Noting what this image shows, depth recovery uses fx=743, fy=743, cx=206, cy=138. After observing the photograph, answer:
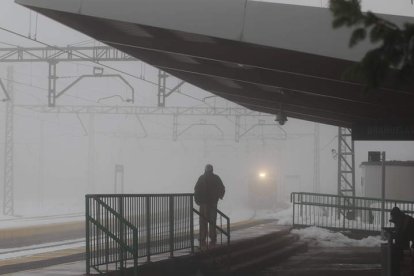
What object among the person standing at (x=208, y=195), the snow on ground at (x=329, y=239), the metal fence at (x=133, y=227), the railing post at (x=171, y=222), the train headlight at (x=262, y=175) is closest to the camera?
the metal fence at (x=133, y=227)

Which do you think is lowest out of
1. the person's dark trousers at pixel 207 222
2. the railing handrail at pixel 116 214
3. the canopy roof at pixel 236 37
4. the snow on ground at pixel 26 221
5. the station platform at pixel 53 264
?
the snow on ground at pixel 26 221

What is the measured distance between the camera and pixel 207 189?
14570 millimetres

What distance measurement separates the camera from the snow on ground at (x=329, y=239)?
778 inches

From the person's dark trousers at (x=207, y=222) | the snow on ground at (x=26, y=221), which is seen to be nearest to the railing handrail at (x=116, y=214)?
the person's dark trousers at (x=207, y=222)

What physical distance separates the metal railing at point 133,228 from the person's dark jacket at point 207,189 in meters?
1.00

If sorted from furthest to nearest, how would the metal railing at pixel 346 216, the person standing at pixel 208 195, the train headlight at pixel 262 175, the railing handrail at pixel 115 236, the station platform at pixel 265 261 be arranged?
the train headlight at pixel 262 175, the metal railing at pixel 346 216, the person standing at pixel 208 195, the station platform at pixel 265 261, the railing handrail at pixel 115 236

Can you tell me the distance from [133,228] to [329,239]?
1156cm

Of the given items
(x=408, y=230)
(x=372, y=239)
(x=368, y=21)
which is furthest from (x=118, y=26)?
(x=372, y=239)

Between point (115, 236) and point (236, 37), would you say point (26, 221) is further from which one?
point (236, 37)

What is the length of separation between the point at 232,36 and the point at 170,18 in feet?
2.61

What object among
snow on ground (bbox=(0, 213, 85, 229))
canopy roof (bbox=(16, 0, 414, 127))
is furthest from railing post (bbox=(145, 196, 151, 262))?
snow on ground (bbox=(0, 213, 85, 229))

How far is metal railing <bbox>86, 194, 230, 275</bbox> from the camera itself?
406 inches

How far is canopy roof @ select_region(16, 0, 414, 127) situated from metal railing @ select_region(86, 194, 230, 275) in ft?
7.59

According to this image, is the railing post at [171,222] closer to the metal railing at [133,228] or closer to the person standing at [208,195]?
the metal railing at [133,228]
